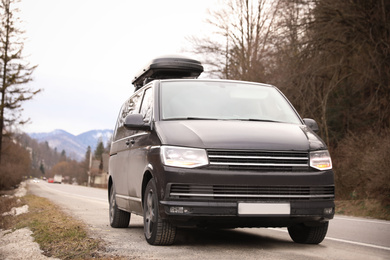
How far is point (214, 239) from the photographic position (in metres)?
7.50

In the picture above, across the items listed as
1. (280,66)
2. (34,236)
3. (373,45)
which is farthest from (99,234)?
(280,66)

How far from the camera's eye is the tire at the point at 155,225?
20.9 feet

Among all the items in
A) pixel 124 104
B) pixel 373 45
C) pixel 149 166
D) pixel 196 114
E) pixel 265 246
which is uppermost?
pixel 373 45

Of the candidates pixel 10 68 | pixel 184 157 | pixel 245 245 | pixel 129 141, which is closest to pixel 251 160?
pixel 184 157

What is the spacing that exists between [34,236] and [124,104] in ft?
10.9

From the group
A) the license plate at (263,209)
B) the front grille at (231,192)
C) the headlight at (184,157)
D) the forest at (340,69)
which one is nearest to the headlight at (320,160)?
the front grille at (231,192)

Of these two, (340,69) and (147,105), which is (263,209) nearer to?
(147,105)

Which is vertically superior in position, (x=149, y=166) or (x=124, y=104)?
(x=124, y=104)

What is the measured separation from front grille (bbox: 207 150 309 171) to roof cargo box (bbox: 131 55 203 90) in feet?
13.7

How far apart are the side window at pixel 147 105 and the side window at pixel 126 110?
1.25 ft

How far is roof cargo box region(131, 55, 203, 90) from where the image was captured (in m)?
9.95

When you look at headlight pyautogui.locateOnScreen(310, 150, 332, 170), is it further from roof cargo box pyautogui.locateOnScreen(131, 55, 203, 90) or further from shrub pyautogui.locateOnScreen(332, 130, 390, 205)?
shrub pyautogui.locateOnScreen(332, 130, 390, 205)

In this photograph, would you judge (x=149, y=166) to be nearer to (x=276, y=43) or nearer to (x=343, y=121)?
(x=276, y=43)

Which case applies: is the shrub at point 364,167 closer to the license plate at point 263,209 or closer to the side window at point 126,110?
the side window at point 126,110
